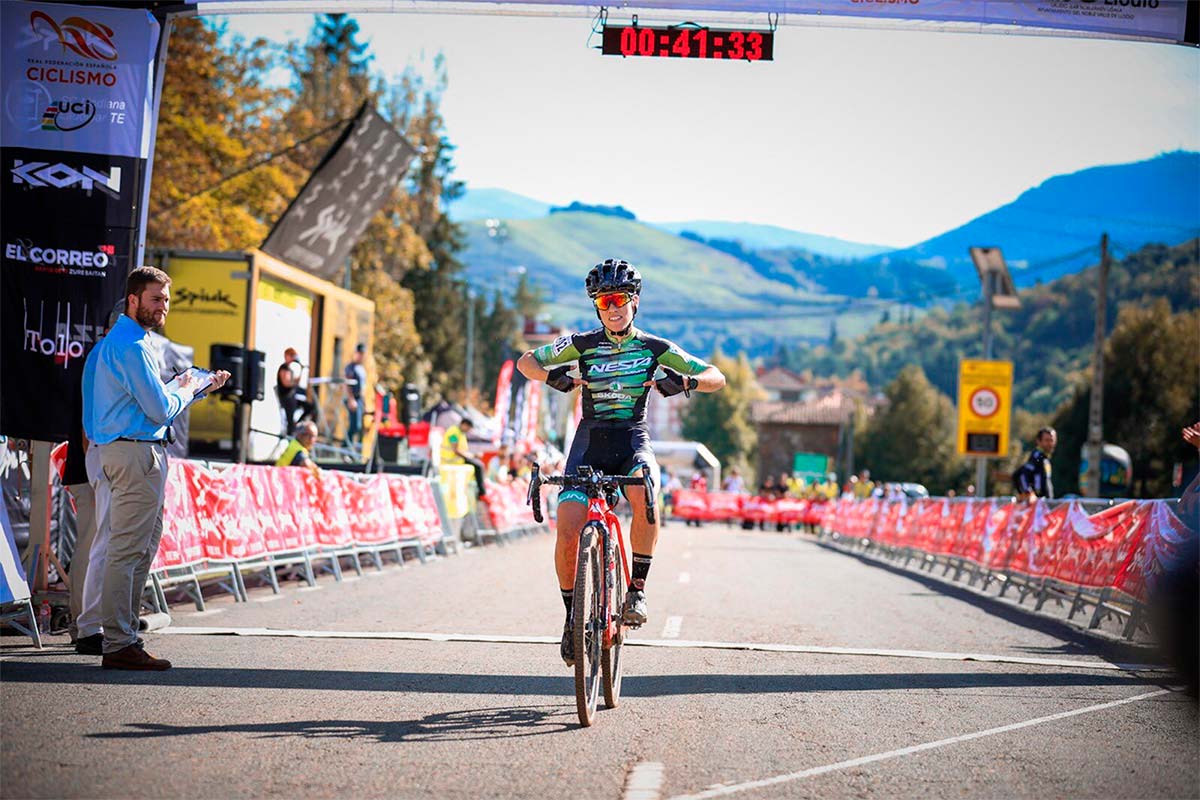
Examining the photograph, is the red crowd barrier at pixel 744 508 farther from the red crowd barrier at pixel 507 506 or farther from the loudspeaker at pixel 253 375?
the loudspeaker at pixel 253 375

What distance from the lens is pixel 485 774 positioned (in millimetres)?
5715

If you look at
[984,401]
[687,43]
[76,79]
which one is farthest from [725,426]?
[76,79]

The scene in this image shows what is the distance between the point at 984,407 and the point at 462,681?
24.6 meters

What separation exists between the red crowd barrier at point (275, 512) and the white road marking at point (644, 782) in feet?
16.7

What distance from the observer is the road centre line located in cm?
1034

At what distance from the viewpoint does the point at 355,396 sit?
85.5ft

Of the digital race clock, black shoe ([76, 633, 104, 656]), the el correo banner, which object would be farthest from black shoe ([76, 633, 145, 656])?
the digital race clock

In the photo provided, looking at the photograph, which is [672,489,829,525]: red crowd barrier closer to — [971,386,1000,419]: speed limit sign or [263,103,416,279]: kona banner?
[971,386,1000,419]: speed limit sign

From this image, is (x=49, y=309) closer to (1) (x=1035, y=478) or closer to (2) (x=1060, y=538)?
(2) (x=1060, y=538)

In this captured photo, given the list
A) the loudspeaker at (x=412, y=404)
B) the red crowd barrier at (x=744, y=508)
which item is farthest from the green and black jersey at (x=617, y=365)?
the red crowd barrier at (x=744, y=508)

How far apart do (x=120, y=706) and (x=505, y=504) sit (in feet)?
71.8

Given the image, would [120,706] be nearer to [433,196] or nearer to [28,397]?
[28,397]

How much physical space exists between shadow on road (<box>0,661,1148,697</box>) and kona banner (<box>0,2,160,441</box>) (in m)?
2.38

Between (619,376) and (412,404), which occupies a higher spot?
(619,376)
